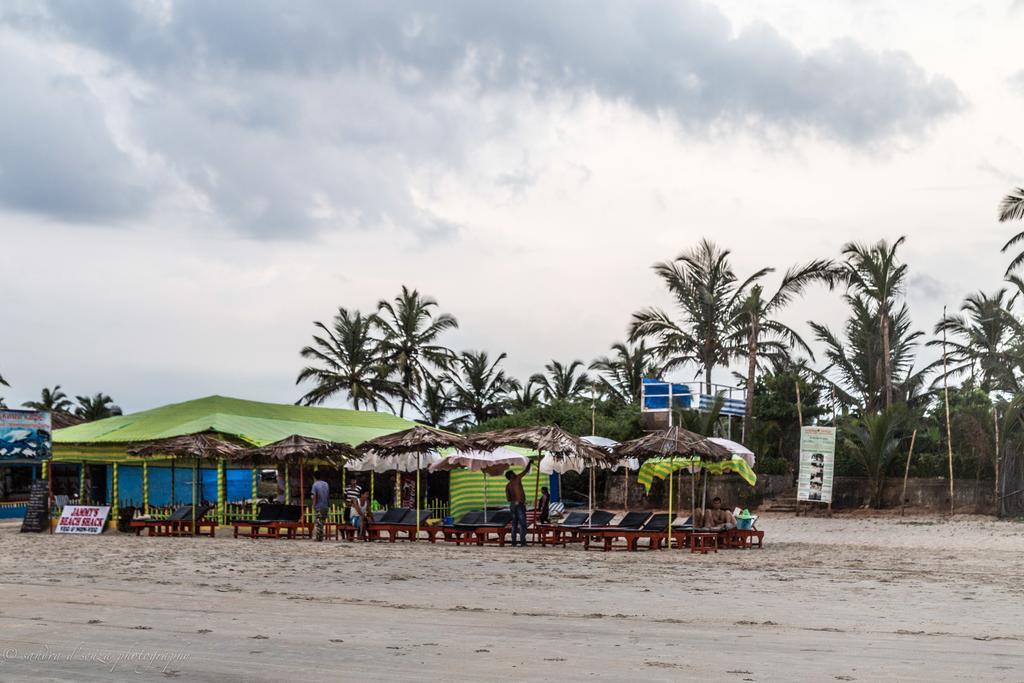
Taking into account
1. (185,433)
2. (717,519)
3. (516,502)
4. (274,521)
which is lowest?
(274,521)

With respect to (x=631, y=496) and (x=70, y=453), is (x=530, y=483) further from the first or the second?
(x=70, y=453)

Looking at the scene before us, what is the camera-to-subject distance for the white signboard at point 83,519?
29.3 metres

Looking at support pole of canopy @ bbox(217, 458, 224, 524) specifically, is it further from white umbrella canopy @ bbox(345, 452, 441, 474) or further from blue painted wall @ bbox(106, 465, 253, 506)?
blue painted wall @ bbox(106, 465, 253, 506)

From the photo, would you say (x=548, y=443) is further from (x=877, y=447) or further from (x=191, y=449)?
(x=877, y=447)

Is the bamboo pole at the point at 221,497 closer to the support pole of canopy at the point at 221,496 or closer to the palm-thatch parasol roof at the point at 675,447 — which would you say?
the support pole of canopy at the point at 221,496

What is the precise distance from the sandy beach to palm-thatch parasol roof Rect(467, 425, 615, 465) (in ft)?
8.44

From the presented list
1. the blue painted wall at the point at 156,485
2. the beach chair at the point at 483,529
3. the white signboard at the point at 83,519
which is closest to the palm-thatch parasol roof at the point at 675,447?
the beach chair at the point at 483,529

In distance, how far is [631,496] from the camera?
41.7m

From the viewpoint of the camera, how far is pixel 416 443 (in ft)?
83.2

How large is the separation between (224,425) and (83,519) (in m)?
4.75

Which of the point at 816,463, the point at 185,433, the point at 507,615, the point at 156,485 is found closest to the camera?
the point at 507,615

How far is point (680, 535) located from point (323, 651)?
15.3 m

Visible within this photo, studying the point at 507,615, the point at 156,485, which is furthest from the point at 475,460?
the point at 156,485

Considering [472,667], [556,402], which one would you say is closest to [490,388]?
[556,402]
